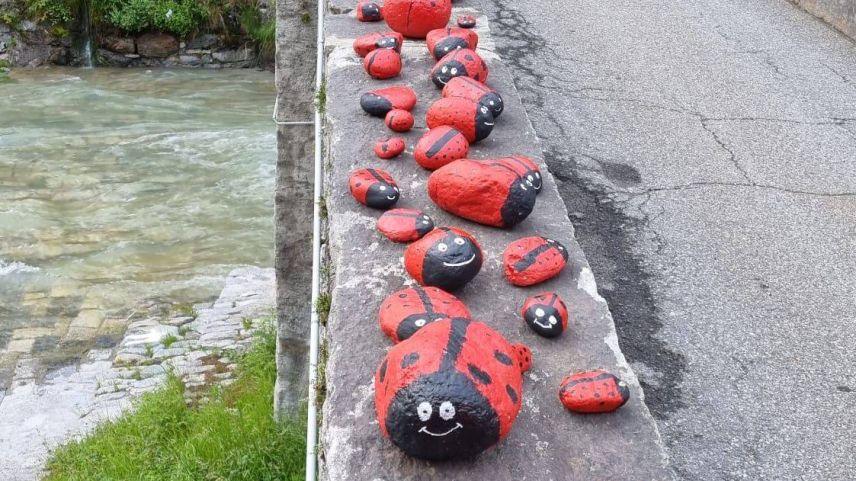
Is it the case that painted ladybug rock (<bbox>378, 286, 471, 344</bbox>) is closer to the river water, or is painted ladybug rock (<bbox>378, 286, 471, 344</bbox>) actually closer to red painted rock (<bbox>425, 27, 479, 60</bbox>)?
red painted rock (<bbox>425, 27, 479, 60</bbox>)

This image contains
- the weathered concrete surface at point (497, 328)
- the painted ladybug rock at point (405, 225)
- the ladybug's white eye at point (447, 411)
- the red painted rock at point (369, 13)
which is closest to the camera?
the ladybug's white eye at point (447, 411)

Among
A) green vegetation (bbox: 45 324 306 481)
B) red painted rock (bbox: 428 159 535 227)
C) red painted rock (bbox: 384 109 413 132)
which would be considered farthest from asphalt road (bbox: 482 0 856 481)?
green vegetation (bbox: 45 324 306 481)

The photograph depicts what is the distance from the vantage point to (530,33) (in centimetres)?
649

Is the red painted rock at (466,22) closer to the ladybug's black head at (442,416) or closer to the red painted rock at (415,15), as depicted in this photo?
the red painted rock at (415,15)

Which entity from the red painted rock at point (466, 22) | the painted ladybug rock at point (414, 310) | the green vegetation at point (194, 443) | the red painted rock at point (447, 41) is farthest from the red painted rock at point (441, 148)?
the green vegetation at point (194, 443)

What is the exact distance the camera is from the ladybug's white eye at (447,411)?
1661 mm

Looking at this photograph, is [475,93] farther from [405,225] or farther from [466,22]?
[466,22]

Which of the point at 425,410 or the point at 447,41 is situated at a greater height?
the point at 447,41

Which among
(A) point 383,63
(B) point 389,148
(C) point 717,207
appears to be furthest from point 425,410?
(C) point 717,207

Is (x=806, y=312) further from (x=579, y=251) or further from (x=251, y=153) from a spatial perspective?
(x=251, y=153)

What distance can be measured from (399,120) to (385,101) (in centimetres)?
18

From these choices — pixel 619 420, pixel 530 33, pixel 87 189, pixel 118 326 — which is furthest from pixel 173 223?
pixel 619 420

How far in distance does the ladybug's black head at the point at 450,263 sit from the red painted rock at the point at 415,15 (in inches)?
75.9

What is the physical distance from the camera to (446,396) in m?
1.67
